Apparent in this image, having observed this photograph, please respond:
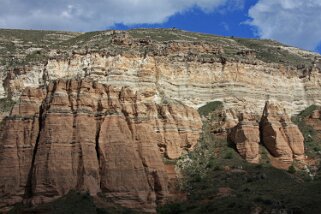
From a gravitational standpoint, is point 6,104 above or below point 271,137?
above

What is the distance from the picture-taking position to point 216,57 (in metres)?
90.4

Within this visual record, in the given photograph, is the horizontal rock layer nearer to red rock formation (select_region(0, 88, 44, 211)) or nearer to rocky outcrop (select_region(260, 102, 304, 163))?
rocky outcrop (select_region(260, 102, 304, 163))

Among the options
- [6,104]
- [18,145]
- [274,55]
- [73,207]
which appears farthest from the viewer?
[274,55]

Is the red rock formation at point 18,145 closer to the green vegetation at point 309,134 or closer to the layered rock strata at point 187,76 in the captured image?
the layered rock strata at point 187,76

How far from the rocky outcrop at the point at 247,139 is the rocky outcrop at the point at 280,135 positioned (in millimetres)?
1809

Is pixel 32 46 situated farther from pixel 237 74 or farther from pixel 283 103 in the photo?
pixel 283 103

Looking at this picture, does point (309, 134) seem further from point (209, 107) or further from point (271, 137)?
point (209, 107)

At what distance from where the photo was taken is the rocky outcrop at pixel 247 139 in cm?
7806

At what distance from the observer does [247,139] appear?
78.6 meters

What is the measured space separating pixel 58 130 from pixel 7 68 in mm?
20255

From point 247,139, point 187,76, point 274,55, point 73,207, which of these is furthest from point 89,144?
point 274,55

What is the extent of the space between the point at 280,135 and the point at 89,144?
81.5 ft

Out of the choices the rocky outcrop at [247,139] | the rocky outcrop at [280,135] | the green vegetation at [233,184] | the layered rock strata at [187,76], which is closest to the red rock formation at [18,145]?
the layered rock strata at [187,76]

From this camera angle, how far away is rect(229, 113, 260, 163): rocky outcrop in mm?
78062
